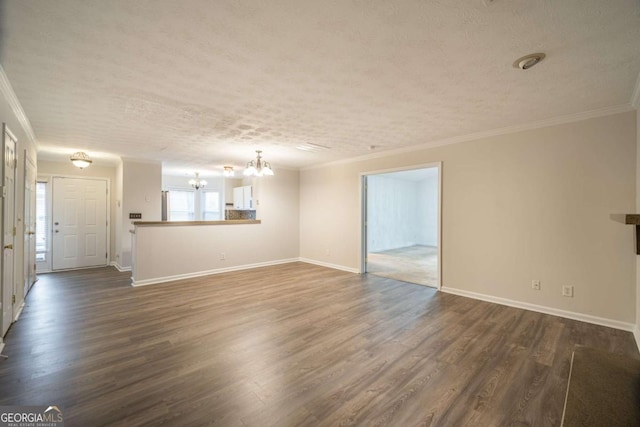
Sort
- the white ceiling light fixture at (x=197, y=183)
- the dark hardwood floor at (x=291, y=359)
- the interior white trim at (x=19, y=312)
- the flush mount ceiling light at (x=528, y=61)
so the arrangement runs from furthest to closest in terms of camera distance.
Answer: the white ceiling light fixture at (x=197, y=183)
the interior white trim at (x=19, y=312)
the flush mount ceiling light at (x=528, y=61)
the dark hardwood floor at (x=291, y=359)

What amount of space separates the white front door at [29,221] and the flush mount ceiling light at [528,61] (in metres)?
5.65

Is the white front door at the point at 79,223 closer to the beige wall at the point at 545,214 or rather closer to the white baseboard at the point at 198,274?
the white baseboard at the point at 198,274

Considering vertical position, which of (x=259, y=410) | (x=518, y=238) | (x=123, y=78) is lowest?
(x=259, y=410)

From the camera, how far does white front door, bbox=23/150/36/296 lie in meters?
3.80

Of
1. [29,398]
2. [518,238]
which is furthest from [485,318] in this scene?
[29,398]

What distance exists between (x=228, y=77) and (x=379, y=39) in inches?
51.6

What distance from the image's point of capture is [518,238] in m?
3.71

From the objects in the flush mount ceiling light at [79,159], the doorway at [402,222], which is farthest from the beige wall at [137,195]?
the doorway at [402,222]

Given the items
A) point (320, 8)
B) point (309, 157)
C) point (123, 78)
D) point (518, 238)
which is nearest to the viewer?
point (320, 8)

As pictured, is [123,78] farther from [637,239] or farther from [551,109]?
[637,239]

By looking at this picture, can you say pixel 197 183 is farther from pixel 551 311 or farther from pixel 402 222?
pixel 551 311

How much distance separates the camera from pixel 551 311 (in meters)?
3.46

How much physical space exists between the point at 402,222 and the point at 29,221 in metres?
9.67

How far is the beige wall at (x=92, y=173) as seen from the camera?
19.5ft
